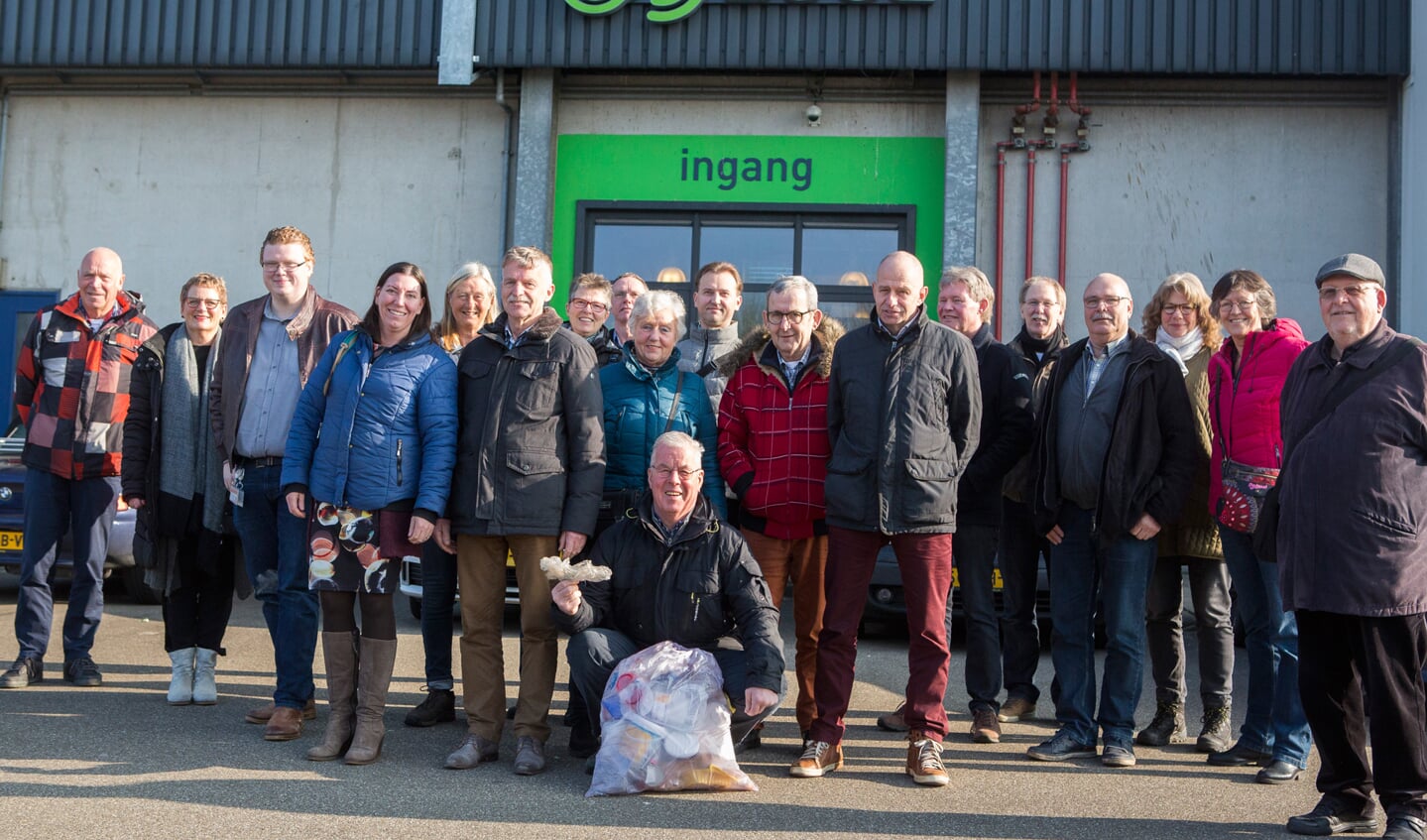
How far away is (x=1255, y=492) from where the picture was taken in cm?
532

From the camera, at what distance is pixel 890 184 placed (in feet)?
42.0

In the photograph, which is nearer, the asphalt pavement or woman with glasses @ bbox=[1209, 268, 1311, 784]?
the asphalt pavement

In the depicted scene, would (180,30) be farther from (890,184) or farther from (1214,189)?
(1214,189)

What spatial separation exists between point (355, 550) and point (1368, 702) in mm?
3683

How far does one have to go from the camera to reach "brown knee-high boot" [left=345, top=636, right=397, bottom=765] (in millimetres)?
5230

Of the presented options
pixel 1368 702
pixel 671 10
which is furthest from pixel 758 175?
pixel 1368 702

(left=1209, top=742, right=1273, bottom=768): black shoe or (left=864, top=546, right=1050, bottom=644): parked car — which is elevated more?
(left=864, top=546, right=1050, bottom=644): parked car

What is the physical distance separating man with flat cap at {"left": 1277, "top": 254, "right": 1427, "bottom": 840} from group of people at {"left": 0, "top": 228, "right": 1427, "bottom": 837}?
0.01m

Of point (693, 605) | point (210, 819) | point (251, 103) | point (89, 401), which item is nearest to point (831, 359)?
point (693, 605)

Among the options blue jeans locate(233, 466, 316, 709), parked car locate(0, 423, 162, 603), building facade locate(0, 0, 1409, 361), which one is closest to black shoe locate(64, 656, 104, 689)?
blue jeans locate(233, 466, 316, 709)

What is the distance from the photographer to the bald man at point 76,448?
658 cm

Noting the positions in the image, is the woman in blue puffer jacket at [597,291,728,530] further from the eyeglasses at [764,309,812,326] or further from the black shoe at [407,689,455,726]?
the black shoe at [407,689,455,726]

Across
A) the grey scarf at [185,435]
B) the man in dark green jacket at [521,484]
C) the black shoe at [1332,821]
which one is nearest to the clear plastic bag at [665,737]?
the man in dark green jacket at [521,484]

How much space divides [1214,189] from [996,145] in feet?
6.77
